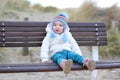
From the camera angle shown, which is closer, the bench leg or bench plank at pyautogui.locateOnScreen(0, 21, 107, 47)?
bench plank at pyautogui.locateOnScreen(0, 21, 107, 47)

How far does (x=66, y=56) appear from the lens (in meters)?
6.35

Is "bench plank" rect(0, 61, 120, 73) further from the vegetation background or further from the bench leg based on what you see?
the vegetation background

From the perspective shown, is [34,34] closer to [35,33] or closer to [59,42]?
[35,33]

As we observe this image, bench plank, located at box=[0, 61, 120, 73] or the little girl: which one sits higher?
the little girl

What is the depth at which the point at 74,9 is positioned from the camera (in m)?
12.5

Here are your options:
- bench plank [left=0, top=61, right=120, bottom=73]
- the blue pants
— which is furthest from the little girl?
bench plank [left=0, top=61, right=120, bottom=73]

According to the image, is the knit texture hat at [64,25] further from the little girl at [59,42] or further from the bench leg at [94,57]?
the bench leg at [94,57]

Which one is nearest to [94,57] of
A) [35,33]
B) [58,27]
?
[58,27]

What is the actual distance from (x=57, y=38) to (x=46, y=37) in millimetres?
149

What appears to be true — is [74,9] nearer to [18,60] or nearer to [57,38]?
[18,60]

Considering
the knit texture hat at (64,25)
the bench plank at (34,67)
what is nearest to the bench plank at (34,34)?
the knit texture hat at (64,25)

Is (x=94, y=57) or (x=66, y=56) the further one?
(x=94, y=57)

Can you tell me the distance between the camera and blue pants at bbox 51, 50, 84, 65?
19.3 feet

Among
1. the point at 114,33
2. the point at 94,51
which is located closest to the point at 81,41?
the point at 94,51
